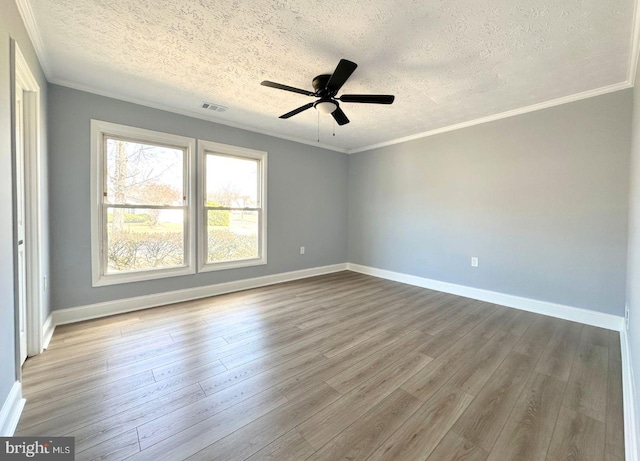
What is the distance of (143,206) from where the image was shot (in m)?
3.20

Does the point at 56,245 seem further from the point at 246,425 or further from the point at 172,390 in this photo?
the point at 246,425

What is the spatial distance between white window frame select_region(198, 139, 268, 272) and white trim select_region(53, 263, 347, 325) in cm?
28

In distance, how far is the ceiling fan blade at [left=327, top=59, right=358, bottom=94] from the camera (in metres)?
1.91

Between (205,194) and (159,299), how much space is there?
1526 millimetres

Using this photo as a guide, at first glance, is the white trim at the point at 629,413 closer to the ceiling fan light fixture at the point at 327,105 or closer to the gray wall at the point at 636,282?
the gray wall at the point at 636,282

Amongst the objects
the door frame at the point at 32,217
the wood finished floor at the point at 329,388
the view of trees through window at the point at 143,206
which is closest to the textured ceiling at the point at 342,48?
the door frame at the point at 32,217

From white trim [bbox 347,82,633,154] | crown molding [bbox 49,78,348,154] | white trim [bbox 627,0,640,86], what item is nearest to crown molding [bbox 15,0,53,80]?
crown molding [bbox 49,78,348,154]

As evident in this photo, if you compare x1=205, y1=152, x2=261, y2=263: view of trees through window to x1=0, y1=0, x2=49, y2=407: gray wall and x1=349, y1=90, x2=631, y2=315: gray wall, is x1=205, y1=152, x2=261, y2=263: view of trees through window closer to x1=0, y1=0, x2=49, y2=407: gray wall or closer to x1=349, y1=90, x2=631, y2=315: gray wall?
x1=0, y1=0, x2=49, y2=407: gray wall

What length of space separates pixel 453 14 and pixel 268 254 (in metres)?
3.69

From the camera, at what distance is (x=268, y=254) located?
4.36 meters

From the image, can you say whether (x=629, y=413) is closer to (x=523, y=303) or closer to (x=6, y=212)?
(x=523, y=303)

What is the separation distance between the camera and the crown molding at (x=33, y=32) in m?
1.69

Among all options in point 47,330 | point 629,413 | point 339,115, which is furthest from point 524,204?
point 47,330

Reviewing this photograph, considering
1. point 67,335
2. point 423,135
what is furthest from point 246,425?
point 423,135
